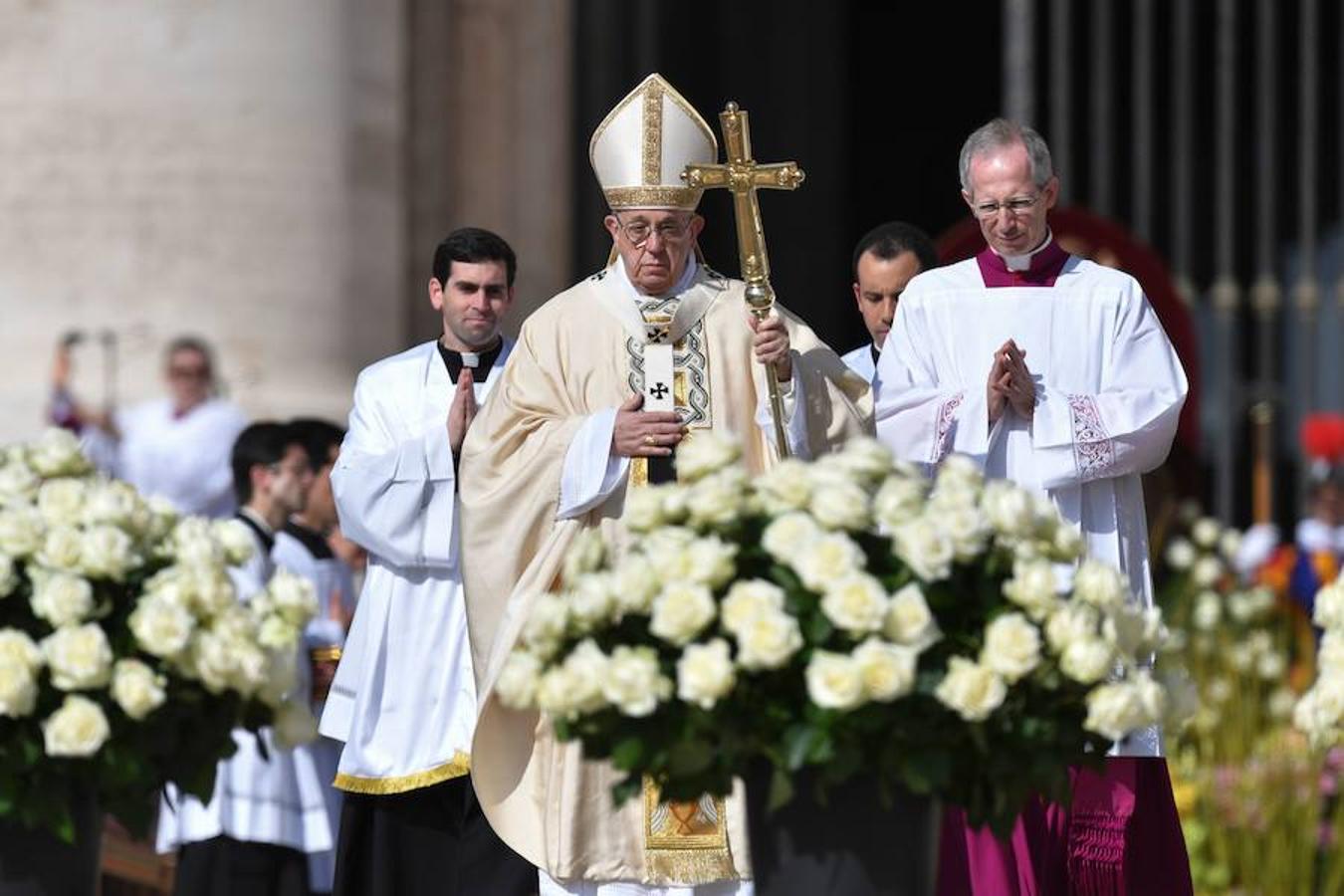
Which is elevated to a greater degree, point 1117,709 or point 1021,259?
point 1021,259

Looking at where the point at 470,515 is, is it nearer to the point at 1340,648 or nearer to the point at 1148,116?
the point at 1340,648

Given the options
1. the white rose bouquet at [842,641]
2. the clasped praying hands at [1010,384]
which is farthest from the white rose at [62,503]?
the clasped praying hands at [1010,384]

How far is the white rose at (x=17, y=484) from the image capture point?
16.4 feet

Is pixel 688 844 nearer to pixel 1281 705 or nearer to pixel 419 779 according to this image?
pixel 419 779

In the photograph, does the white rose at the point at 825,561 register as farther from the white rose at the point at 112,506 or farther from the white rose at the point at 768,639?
the white rose at the point at 112,506

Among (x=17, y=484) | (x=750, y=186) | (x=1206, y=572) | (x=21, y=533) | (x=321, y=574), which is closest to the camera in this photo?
(x=21, y=533)

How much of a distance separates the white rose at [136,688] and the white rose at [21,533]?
0.86 ft

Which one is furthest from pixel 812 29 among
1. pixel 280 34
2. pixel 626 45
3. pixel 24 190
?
pixel 24 190

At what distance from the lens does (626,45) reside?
1280cm

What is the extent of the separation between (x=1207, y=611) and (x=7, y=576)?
4.70 metres

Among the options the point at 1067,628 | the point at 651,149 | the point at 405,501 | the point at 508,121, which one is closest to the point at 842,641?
the point at 1067,628

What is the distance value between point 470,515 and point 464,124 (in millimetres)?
6457

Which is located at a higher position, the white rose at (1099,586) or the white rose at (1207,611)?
the white rose at (1099,586)

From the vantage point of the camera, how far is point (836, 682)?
4.43 meters
